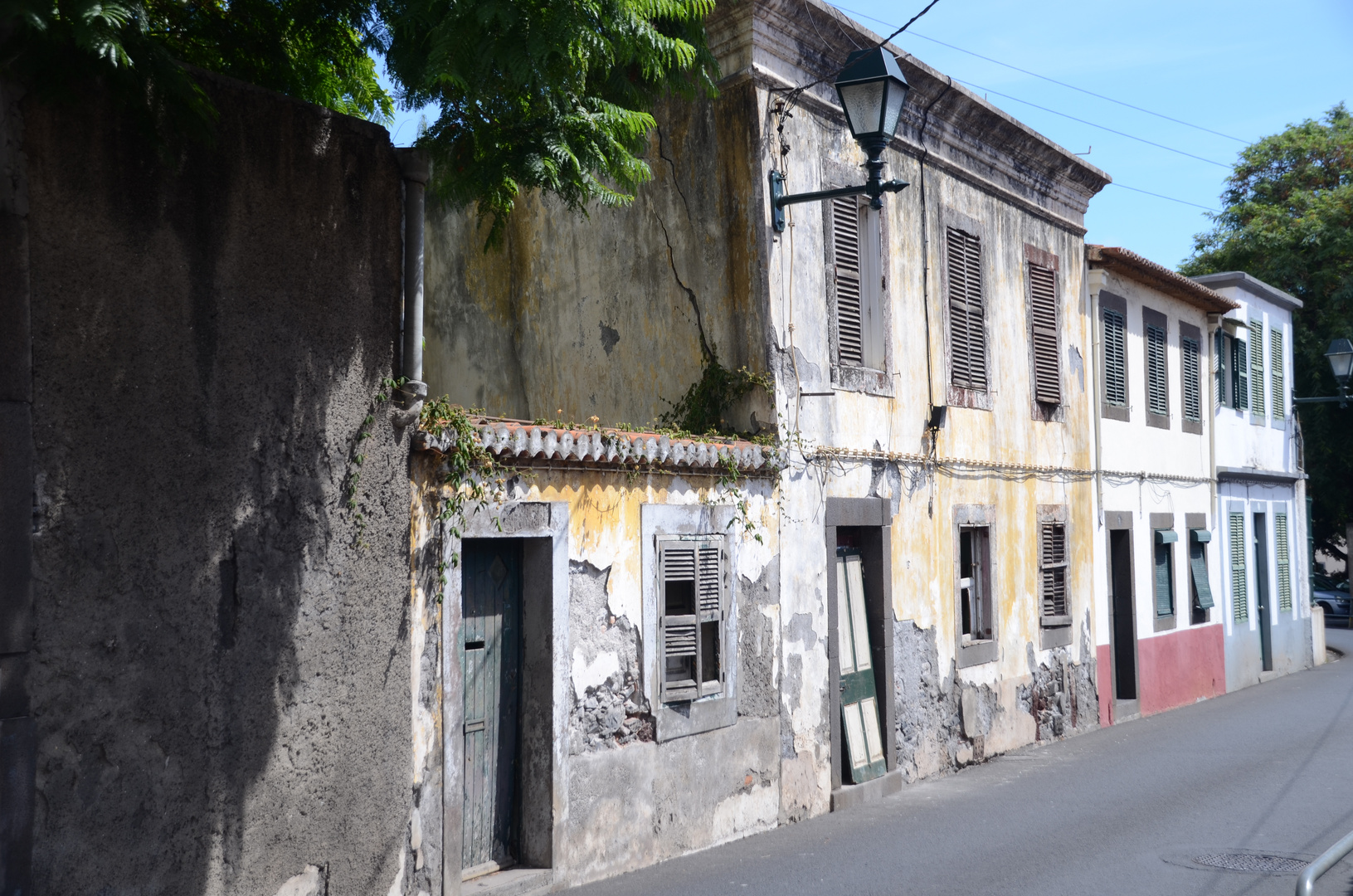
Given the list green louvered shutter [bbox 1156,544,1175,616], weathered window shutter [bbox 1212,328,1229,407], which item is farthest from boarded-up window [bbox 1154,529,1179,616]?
weathered window shutter [bbox 1212,328,1229,407]

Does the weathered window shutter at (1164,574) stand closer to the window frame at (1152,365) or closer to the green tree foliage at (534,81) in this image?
the window frame at (1152,365)

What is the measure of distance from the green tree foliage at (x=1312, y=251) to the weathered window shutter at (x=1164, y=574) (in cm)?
1203

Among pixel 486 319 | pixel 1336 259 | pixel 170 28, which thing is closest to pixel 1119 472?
pixel 486 319

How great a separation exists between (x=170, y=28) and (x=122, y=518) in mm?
2919

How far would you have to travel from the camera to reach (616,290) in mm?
10258

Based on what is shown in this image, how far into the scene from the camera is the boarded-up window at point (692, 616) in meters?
8.23

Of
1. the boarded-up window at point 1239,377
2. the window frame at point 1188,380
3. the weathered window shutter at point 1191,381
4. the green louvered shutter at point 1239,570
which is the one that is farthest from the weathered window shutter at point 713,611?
the boarded-up window at point 1239,377

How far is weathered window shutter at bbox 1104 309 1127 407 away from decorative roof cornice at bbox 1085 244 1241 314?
23.1 inches

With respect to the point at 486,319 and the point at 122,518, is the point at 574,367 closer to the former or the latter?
the point at 486,319

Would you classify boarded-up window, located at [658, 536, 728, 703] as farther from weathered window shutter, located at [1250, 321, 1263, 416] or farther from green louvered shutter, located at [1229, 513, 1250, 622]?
weathered window shutter, located at [1250, 321, 1263, 416]

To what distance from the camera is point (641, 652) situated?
26.2ft

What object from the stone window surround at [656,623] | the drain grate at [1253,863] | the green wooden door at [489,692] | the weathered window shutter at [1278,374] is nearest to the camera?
the green wooden door at [489,692]

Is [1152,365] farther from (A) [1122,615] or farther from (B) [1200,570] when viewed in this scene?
(A) [1122,615]

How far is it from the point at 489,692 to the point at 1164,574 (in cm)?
1221
